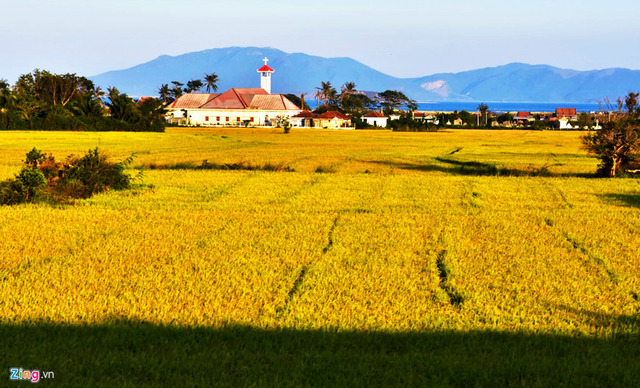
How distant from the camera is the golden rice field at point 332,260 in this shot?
793 centimetres

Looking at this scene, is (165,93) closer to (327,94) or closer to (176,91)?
(176,91)

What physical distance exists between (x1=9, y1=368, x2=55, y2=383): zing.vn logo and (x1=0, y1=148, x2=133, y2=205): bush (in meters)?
12.9

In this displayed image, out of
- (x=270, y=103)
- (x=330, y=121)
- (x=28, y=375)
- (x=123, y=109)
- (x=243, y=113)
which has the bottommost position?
(x=28, y=375)

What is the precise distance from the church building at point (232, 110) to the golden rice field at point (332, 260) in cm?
9138

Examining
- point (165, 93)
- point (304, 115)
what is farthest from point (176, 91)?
point (304, 115)

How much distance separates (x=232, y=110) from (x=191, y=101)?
9.13 meters

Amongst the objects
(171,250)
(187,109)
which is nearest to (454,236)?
(171,250)

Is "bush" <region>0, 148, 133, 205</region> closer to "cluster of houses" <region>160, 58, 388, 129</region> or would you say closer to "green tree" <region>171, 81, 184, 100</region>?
"cluster of houses" <region>160, 58, 388, 129</region>

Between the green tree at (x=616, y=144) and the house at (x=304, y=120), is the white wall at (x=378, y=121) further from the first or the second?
the green tree at (x=616, y=144)

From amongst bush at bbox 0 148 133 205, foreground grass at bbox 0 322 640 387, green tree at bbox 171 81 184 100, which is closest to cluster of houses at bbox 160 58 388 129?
green tree at bbox 171 81 184 100

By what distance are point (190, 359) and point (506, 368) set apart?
2809mm

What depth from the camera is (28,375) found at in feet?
18.9

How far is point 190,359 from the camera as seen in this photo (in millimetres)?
6316

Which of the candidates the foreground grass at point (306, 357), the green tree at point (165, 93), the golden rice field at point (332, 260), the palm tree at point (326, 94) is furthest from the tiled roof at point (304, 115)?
the foreground grass at point (306, 357)
